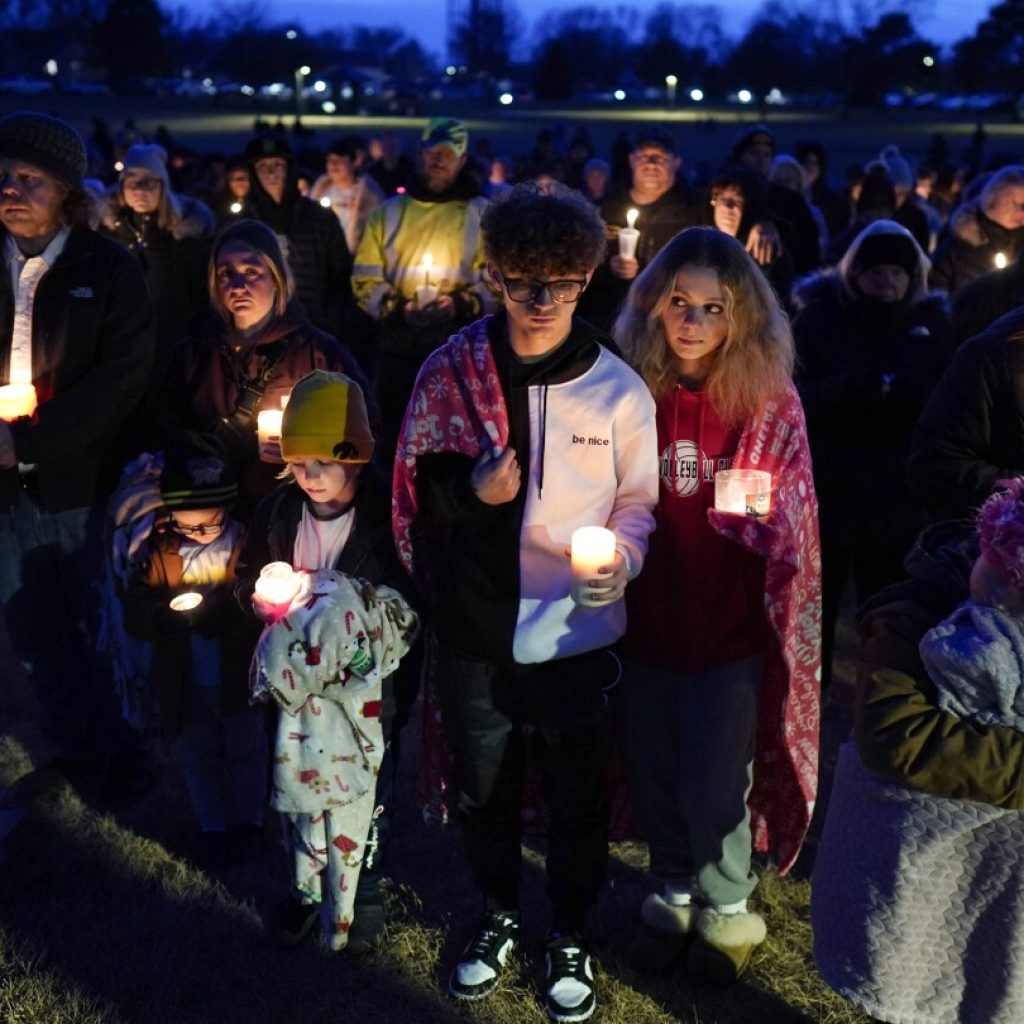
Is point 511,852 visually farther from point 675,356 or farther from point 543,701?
point 675,356

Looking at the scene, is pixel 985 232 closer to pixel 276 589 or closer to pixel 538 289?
pixel 538 289

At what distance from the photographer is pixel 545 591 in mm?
2920

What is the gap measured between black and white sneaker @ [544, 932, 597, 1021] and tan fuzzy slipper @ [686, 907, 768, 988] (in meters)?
0.30

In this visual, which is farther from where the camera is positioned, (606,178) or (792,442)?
(606,178)

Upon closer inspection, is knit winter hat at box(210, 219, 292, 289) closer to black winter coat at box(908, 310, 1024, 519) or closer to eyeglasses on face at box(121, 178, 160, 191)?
black winter coat at box(908, 310, 1024, 519)

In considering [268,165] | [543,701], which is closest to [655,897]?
[543,701]

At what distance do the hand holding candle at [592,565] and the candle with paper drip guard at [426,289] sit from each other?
11.1 feet

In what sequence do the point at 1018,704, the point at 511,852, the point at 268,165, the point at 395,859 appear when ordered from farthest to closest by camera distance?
the point at 268,165, the point at 395,859, the point at 511,852, the point at 1018,704

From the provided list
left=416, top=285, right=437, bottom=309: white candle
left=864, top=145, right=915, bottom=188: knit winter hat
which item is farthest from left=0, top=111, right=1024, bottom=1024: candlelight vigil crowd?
left=864, top=145, right=915, bottom=188: knit winter hat

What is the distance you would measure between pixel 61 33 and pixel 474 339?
9145 cm

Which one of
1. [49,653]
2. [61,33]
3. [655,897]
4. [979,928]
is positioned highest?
[61,33]

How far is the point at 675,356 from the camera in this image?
310 centimetres

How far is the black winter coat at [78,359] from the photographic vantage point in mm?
3725

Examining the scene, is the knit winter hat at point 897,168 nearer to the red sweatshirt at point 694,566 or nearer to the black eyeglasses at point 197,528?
the red sweatshirt at point 694,566
